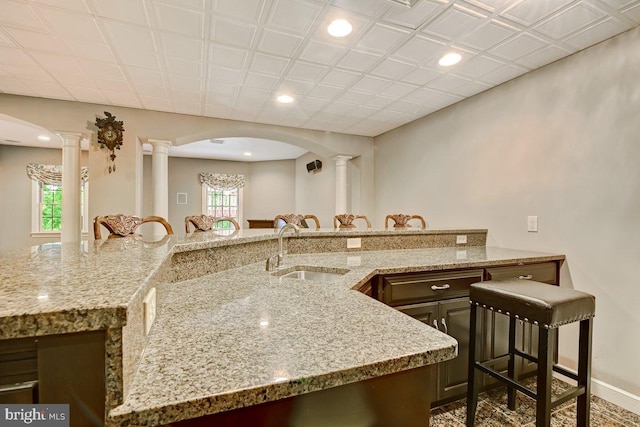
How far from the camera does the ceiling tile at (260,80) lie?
8.86 ft

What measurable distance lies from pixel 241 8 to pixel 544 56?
7.59 ft

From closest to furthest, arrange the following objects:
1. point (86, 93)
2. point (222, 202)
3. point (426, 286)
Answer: point (426, 286) < point (86, 93) < point (222, 202)

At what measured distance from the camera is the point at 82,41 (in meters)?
2.14

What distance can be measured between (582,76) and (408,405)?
9.02ft

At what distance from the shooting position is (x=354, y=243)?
230cm

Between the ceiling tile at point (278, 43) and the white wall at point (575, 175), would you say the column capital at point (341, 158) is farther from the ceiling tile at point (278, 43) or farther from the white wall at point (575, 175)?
the ceiling tile at point (278, 43)

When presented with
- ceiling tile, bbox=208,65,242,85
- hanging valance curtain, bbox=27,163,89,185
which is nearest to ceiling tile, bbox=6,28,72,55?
ceiling tile, bbox=208,65,242,85

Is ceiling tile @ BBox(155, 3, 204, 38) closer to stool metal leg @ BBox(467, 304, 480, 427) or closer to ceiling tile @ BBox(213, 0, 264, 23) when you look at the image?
ceiling tile @ BBox(213, 0, 264, 23)

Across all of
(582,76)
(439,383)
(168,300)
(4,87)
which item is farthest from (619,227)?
(4,87)

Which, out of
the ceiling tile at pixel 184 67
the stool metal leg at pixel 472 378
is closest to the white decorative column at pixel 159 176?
the ceiling tile at pixel 184 67

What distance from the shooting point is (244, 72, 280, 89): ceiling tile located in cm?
270

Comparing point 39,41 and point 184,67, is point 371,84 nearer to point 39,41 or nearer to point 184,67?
point 184,67

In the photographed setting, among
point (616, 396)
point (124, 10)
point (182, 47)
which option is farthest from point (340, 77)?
point (616, 396)

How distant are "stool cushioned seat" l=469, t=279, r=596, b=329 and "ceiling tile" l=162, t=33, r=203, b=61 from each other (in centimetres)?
252
